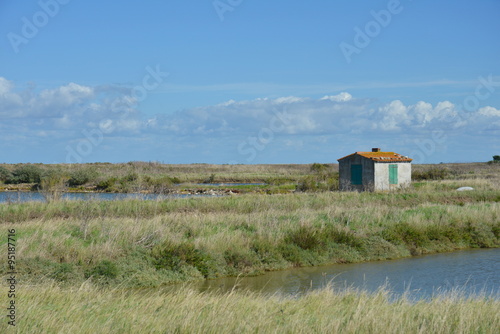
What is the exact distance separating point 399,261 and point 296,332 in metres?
13.2

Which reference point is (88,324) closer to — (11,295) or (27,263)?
(11,295)

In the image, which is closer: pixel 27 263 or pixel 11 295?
pixel 11 295

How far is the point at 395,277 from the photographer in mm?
15977

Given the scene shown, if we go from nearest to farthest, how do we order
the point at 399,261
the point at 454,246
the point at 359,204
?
1. the point at 399,261
2. the point at 454,246
3. the point at 359,204

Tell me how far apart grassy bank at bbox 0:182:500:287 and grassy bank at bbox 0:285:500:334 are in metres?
3.52

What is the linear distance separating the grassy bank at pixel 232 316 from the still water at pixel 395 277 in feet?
15.5

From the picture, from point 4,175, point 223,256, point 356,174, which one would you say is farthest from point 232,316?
point 4,175

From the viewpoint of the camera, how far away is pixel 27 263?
44.3 feet

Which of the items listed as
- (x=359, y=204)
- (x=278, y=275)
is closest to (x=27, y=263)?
(x=278, y=275)

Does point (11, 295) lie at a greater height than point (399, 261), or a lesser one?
greater

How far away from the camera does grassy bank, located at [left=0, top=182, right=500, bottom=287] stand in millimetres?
14820

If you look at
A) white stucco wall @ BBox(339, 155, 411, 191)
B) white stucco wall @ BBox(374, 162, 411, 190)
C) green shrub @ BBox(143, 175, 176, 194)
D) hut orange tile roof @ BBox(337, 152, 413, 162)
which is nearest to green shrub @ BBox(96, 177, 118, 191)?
green shrub @ BBox(143, 175, 176, 194)

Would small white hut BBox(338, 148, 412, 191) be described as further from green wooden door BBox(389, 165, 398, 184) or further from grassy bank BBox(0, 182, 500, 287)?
grassy bank BBox(0, 182, 500, 287)

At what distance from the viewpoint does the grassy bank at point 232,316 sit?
7.07m
